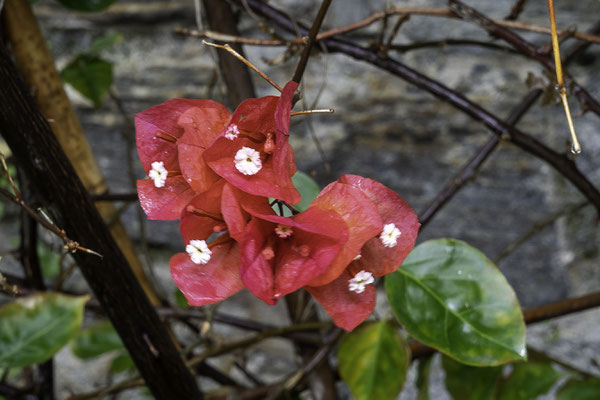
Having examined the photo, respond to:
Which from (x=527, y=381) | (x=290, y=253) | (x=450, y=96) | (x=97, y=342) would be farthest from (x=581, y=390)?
(x=97, y=342)

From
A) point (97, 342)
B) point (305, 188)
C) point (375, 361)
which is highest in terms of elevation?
point (305, 188)

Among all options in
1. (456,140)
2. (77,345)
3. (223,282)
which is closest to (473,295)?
(223,282)

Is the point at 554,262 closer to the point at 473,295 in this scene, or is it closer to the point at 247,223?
the point at 473,295

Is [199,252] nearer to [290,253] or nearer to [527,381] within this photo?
[290,253]

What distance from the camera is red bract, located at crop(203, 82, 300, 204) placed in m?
0.23

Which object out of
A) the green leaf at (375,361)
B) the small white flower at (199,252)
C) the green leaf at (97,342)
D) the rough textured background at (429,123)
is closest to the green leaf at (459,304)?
the green leaf at (375,361)

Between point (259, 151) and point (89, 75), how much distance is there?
412mm

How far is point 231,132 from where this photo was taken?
25cm

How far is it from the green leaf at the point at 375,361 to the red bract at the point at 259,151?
259mm

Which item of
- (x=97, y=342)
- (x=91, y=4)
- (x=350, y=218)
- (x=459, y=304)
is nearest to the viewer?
(x=350, y=218)

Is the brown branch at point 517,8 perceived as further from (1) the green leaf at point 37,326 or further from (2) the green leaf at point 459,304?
(1) the green leaf at point 37,326

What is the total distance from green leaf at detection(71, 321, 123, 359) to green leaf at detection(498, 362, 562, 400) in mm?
444

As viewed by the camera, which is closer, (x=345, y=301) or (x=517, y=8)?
(x=345, y=301)

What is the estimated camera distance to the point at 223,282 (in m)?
0.26
